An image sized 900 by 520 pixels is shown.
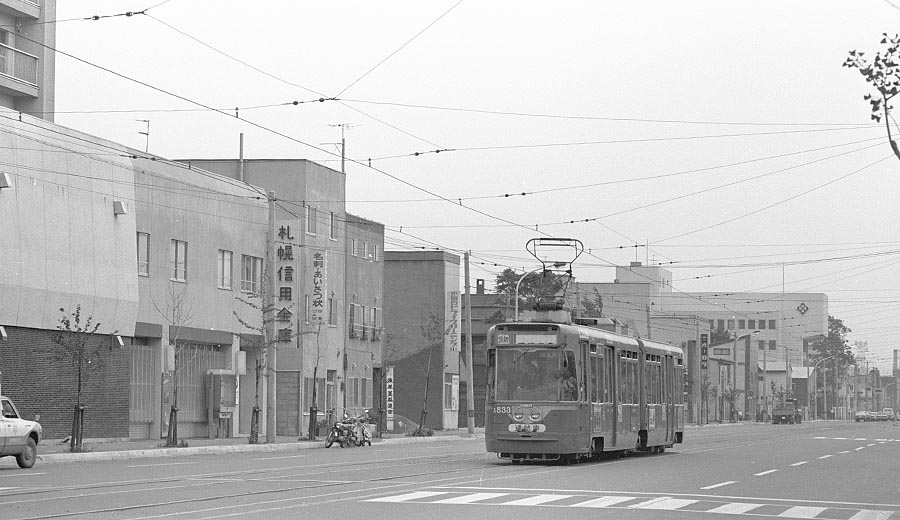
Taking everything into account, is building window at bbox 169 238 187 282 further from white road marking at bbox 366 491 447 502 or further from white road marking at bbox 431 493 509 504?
white road marking at bbox 431 493 509 504

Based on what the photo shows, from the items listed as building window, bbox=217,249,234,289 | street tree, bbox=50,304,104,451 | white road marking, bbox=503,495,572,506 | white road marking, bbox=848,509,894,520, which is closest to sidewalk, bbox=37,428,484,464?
street tree, bbox=50,304,104,451

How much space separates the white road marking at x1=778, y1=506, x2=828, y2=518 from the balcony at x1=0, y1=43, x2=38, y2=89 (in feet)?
118

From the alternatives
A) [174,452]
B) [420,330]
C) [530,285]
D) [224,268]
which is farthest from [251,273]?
[530,285]

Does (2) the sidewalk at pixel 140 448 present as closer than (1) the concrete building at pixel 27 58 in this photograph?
Yes

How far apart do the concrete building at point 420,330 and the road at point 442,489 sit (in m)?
39.7

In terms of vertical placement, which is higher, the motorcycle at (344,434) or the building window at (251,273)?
the building window at (251,273)

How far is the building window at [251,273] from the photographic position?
178 feet

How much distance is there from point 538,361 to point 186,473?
31.9 ft

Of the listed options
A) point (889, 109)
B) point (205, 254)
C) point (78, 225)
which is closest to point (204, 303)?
point (205, 254)

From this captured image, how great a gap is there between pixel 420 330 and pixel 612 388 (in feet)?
134

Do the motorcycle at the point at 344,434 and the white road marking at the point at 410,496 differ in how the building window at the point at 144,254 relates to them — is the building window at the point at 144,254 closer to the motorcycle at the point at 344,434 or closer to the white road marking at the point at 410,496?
the motorcycle at the point at 344,434

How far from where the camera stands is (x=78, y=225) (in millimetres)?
42438

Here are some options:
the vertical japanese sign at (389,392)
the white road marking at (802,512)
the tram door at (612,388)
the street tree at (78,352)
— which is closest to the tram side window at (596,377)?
the tram door at (612,388)

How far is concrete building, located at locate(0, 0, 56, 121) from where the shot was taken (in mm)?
48719
